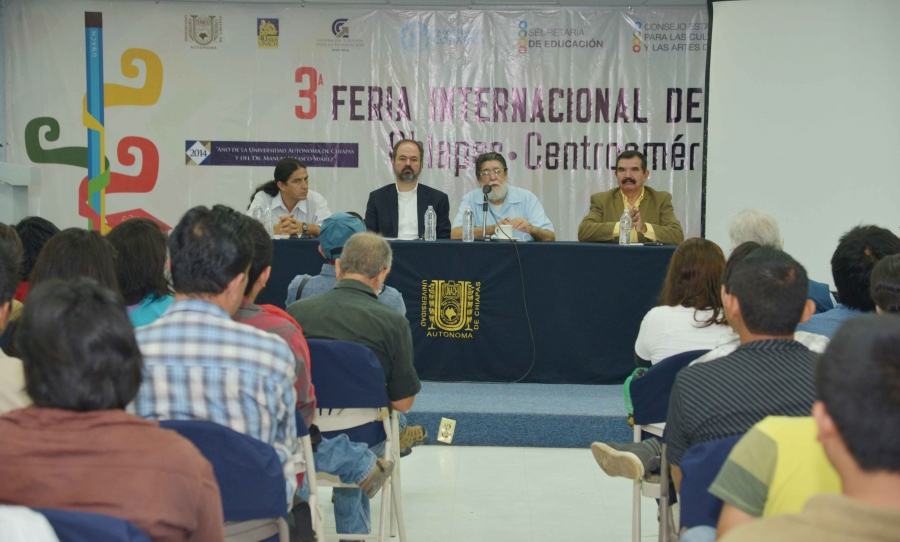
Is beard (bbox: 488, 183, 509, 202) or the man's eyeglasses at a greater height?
the man's eyeglasses

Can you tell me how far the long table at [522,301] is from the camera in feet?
13.3

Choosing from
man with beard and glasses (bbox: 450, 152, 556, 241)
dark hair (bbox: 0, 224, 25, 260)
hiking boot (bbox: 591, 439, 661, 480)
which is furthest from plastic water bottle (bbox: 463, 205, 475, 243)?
dark hair (bbox: 0, 224, 25, 260)

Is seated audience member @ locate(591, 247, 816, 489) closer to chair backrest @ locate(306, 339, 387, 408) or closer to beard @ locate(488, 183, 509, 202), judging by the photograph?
chair backrest @ locate(306, 339, 387, 408)

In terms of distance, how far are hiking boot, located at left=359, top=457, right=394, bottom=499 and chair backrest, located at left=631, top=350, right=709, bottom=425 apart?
2.33 ft

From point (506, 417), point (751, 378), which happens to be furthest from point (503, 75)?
point (751, 378)

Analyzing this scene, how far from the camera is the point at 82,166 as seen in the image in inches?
235

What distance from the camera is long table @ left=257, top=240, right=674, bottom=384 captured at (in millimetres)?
4066

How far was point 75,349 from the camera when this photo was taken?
1035 mm

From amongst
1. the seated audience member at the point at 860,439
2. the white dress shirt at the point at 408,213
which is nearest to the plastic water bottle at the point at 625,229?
the white dress shirt at the point at 408,213

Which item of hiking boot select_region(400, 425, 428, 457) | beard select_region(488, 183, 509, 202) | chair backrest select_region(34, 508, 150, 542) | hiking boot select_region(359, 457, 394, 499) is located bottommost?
hiking boot select_region(400, 425, 428, 457)

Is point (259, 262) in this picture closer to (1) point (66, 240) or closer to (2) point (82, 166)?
(1) point (66, 240)

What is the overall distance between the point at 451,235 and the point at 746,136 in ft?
5.92

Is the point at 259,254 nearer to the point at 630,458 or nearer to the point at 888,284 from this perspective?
the point at 630,458

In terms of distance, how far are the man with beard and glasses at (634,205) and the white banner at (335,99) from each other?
122 cm
